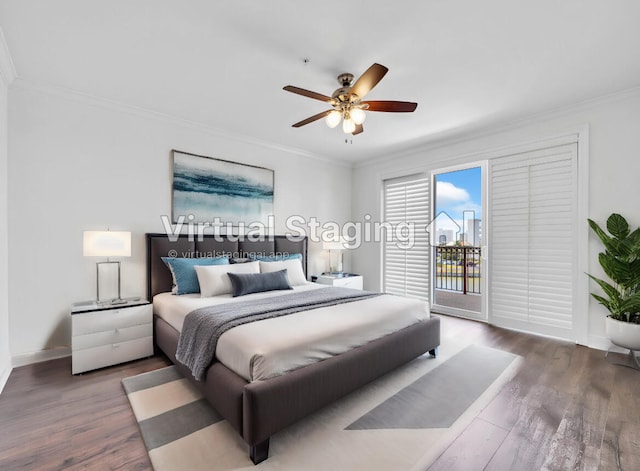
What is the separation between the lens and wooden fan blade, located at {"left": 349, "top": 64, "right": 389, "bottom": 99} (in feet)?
6.39

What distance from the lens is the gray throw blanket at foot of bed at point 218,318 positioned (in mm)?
2020

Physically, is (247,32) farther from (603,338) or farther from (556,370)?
(603,338)

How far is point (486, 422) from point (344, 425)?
3.08 feet

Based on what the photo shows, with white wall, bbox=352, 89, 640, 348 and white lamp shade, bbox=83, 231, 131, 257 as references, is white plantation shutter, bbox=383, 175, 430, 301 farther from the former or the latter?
white lamp shade, bbox=83, 231, 131, 257

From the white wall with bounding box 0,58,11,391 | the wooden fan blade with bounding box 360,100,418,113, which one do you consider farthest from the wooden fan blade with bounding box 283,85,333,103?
the white wall with bounding box 0,58,11,391

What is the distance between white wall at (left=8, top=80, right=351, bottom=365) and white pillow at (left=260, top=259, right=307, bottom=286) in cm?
133

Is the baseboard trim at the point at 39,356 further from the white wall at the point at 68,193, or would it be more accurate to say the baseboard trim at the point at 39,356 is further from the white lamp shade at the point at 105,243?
the white lamp shade at the point at 105,243

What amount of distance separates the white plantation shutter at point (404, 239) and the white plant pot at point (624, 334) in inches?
83.9

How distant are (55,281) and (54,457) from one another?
1865 mm

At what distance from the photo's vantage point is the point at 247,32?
6.86ft

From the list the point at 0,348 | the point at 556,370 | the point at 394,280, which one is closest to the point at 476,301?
the point at 394,280

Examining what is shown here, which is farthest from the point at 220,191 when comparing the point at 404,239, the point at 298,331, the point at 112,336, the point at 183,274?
the point at 404,239

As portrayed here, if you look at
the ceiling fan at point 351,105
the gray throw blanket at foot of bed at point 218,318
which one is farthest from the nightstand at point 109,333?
the ceiling fan at point 351,105

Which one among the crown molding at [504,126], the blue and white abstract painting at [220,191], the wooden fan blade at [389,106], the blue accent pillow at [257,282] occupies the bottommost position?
A: the blue accent pillow at [257,282]
